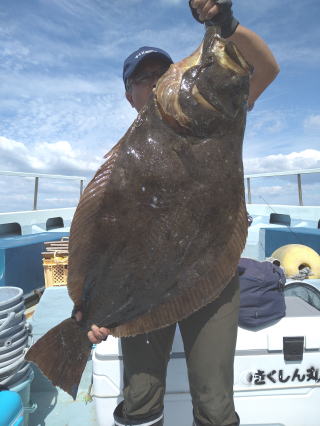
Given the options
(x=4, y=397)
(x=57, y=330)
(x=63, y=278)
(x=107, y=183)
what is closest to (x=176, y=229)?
(x=107, y=183)

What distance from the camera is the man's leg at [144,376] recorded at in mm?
1993

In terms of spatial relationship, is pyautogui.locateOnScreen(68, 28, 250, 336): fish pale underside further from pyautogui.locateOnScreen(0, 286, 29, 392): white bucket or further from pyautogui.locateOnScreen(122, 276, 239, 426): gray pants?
pyautogui.locateOnScreen(0, 286, 29, 392): white bucket

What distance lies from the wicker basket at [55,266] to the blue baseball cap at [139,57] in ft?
13.0

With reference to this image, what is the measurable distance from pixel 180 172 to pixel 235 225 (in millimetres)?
447

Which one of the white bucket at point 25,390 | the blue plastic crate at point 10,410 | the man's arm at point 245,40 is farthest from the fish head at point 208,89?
the white bucket at point 25,390

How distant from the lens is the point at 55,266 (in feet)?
18.5

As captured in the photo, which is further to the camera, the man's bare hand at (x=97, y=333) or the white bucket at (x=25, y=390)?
the white bucket at (x=25, y=390)

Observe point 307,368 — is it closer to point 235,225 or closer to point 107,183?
point 235,225

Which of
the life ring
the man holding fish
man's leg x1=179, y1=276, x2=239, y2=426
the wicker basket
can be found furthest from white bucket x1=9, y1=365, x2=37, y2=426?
the life ring

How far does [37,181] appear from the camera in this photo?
9992 mm

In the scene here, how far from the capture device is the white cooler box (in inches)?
94.9

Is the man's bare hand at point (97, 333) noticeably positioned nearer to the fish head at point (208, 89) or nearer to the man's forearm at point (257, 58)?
the fish head at point (208, 89)

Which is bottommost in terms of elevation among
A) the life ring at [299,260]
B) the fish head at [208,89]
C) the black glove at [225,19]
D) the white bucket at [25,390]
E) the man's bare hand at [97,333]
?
the white bucket at [25,390]

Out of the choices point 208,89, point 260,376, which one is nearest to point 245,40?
point 208,89
